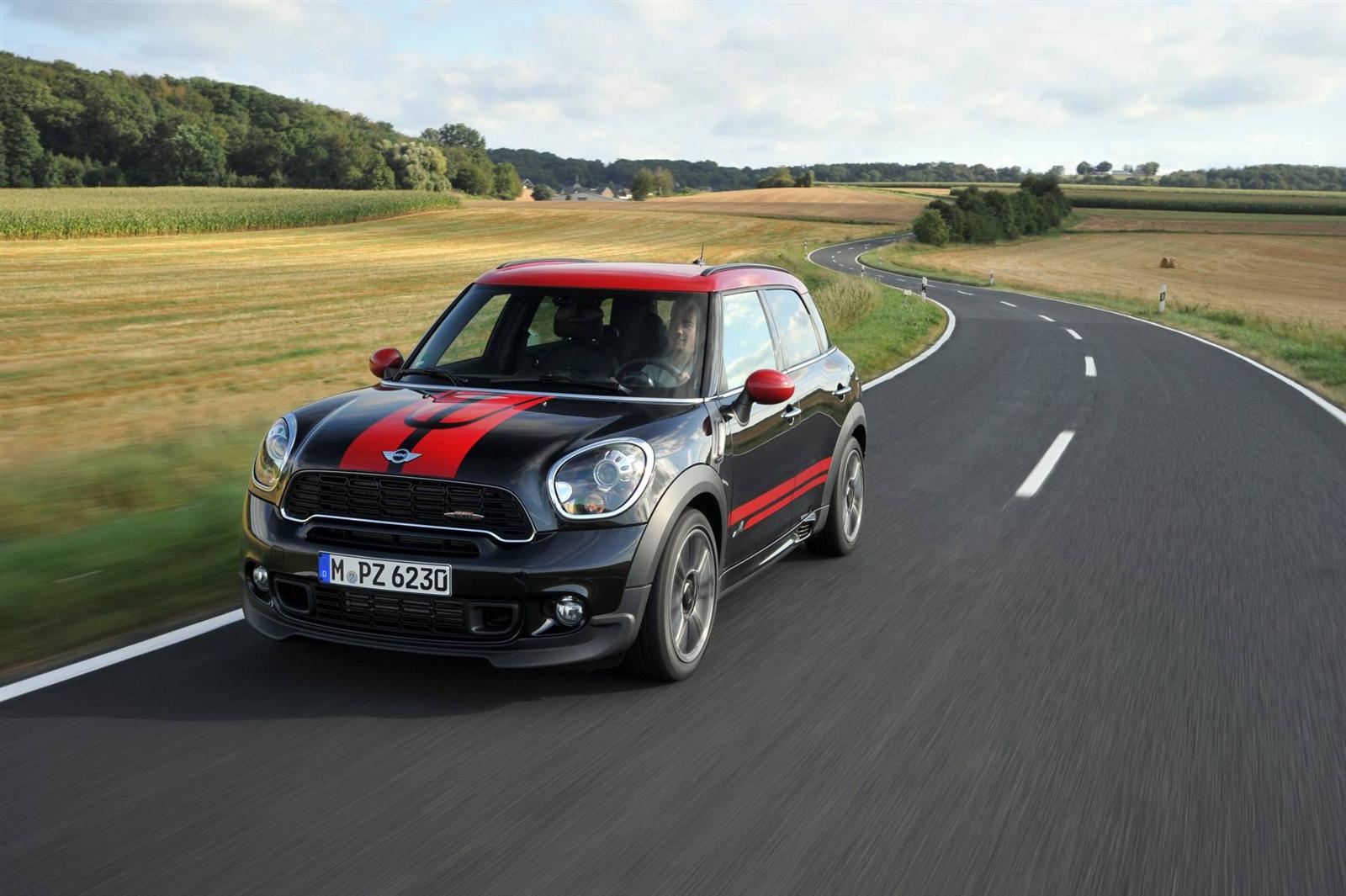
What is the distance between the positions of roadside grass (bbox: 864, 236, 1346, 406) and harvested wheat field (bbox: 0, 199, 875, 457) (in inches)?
453

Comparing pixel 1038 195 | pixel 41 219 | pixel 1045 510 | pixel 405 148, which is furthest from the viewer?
pixel 405 148

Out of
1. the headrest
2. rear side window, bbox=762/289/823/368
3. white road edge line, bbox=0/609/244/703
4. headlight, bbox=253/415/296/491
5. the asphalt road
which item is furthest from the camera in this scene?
rear side window, bbox=762/289/823/368

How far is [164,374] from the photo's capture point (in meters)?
18.0

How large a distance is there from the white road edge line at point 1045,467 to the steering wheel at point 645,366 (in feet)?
13.0

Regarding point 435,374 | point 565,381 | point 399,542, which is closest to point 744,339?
point 565,381

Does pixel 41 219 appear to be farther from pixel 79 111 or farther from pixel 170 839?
pixel 170 839

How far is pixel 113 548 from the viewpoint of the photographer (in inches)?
242

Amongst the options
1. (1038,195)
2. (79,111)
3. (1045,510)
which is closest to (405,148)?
(79,111)

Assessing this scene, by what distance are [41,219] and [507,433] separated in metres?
58.8

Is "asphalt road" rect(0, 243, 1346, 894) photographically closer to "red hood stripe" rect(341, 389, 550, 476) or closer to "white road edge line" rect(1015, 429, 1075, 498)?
"red hood stripe" rect(341, 389, 550, 476)

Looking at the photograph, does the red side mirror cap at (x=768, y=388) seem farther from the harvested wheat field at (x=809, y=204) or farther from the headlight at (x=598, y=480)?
the harvested wheat field at (x=809, y=204)

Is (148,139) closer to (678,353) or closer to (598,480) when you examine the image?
(678,353)

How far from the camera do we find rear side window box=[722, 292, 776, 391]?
17.3 feet

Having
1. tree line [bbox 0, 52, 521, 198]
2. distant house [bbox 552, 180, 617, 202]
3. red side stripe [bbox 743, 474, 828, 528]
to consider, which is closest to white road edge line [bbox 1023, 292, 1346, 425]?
red side stripe [bbox 743, 474, 828, 528]
